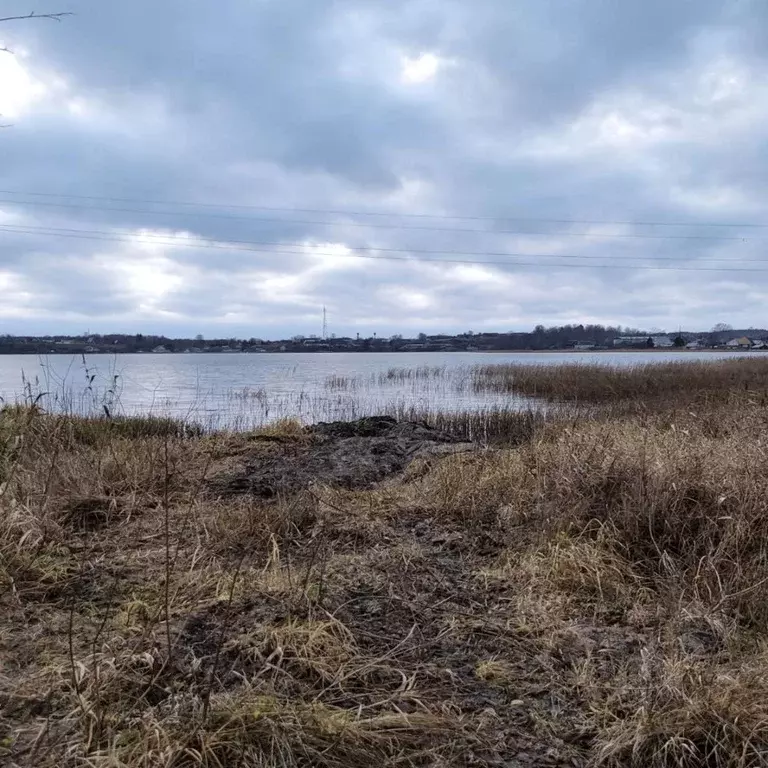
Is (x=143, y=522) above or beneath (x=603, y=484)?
beneath

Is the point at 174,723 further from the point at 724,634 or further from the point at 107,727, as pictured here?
the point at 724,634

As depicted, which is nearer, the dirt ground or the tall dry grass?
the dirt ground

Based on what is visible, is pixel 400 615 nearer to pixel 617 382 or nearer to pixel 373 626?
pixel 373 626

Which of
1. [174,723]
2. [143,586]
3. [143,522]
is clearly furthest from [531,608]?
[143,522]

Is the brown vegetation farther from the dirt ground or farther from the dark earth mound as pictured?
the dark earth mound

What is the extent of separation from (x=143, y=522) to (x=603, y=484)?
3715 millimetres

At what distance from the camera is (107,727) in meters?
2.19

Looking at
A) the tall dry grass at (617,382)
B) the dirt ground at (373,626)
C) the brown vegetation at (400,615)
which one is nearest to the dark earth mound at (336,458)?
the brown vegetation at (400,615)

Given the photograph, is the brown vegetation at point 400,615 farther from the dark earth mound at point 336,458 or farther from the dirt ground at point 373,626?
the dark earth mound at point 336,458

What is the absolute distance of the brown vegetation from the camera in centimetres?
223

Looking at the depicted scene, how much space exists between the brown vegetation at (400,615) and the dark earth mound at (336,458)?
0.62 metres

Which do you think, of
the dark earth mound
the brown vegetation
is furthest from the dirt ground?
the dark earth mound

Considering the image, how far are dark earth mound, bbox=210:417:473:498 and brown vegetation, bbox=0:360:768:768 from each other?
621mm

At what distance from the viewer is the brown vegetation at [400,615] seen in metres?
2.23
